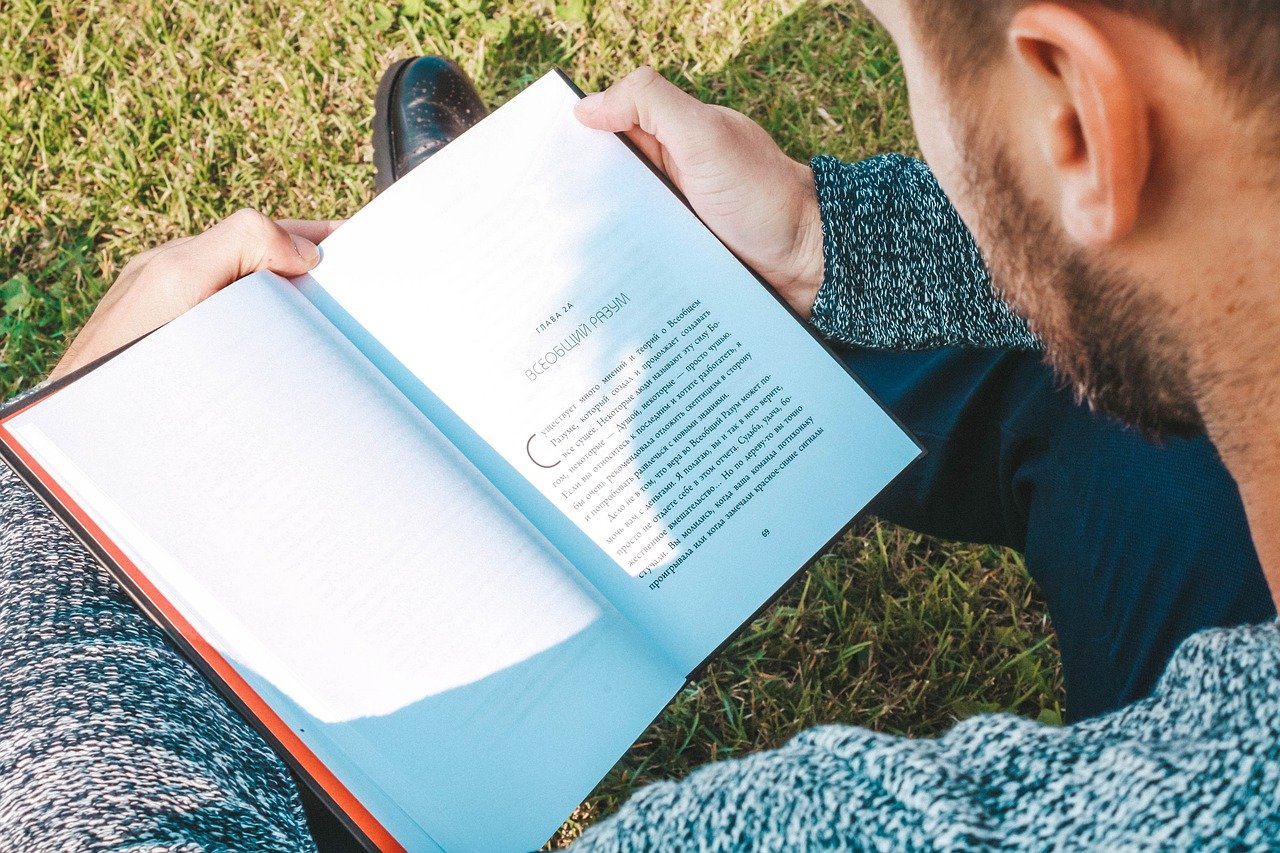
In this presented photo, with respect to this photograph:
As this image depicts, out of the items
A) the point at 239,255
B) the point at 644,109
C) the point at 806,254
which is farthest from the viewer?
the point at 806,254

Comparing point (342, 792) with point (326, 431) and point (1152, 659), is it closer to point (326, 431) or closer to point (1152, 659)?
point (326, 431)

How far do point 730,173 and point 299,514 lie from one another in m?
0.77

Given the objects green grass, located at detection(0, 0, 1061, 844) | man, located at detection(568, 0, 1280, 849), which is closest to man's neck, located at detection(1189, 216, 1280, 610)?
man, located at detection(568, 0, 1280, 849)

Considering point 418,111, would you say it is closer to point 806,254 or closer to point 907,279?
point 806,254

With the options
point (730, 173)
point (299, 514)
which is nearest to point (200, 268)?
point (299, 514)

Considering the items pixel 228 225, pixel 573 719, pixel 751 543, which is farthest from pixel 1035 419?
pixel 228 225

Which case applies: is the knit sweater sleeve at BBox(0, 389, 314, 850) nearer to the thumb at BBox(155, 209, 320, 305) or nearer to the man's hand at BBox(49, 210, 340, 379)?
the man's hand at BBox(49, 210, 340, 379)

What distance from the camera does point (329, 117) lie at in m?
2.31

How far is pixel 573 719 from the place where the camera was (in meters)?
1.07

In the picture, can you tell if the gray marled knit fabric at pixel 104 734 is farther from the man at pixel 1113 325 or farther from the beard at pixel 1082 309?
the beard at pixel 1082 309

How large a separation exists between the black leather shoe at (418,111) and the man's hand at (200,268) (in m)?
0.73

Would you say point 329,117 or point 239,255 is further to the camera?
point 329,117

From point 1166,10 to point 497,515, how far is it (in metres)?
0.82

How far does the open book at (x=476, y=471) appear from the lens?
1.00 meters
